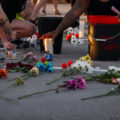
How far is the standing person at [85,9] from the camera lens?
404 cm

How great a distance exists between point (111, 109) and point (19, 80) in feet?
3.07

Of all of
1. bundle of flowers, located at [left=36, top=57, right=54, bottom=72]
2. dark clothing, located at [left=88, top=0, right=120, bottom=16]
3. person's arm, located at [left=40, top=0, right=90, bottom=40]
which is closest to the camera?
bundle of flowers, located at [left=36, top=57, right=54, bottom=72]

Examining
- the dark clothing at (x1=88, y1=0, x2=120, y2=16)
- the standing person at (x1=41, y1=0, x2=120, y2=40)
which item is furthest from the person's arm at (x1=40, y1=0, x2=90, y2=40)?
the dark clothing at (x1=88, y1=0, x2=120, y2=16)

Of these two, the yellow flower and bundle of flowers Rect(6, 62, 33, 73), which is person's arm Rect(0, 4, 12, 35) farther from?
the yellow flower

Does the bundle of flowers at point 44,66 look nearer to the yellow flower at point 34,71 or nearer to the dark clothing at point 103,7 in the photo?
the yellow flower at point 34,71

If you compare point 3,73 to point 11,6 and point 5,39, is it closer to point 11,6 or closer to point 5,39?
point 5,39

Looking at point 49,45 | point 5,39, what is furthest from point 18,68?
point 49,45

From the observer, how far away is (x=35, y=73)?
3.31m

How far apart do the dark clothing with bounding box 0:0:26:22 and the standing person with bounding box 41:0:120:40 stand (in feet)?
2.10

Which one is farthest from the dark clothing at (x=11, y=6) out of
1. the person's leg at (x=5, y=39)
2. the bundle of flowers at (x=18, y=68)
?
the bundle of flowers at (x=18, y=68)

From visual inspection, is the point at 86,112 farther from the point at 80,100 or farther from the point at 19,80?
the point at 19,80

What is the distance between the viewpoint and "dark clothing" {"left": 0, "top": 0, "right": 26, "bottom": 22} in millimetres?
4719

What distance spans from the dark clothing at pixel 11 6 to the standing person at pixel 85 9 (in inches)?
25.2

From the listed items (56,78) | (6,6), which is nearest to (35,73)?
(56,78)
